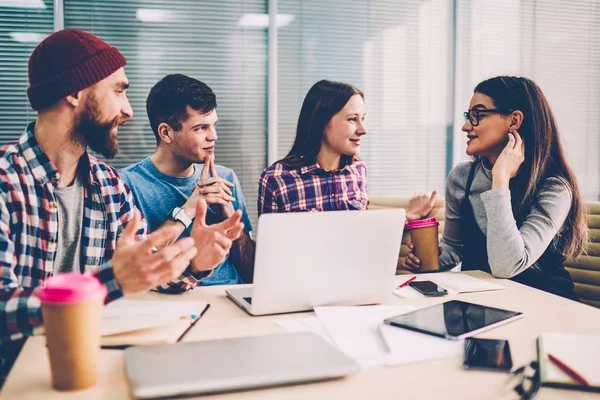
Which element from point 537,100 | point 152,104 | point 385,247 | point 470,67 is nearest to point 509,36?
point 470,67

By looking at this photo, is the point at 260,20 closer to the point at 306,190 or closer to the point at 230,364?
the point at 306,190

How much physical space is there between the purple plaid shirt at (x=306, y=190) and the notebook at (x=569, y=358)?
1.38 metres

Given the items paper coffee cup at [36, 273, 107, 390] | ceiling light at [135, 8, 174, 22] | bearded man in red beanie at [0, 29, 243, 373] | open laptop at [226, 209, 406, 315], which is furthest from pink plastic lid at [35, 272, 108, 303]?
ceiling light at [135, 8, 174, 22]

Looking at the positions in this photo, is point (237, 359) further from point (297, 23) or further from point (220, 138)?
point (297, 23)

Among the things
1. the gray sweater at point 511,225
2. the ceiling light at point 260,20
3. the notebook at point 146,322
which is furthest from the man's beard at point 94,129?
the ceiling light at point 260,20

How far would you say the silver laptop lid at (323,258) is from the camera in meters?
1.09

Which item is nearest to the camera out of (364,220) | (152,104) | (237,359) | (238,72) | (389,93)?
(237,359)

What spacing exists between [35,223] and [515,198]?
154cm

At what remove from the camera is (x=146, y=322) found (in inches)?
39.3

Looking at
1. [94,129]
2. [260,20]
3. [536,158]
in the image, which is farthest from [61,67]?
[260,20]

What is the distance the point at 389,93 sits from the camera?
321cm

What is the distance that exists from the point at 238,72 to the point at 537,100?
1.65m

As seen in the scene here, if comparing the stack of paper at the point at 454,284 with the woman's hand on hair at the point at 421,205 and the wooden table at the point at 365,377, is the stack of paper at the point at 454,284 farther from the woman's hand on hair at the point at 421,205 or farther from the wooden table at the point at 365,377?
the woman's hand on hair at the point at 421,205

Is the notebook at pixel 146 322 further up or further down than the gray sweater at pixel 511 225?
further down
